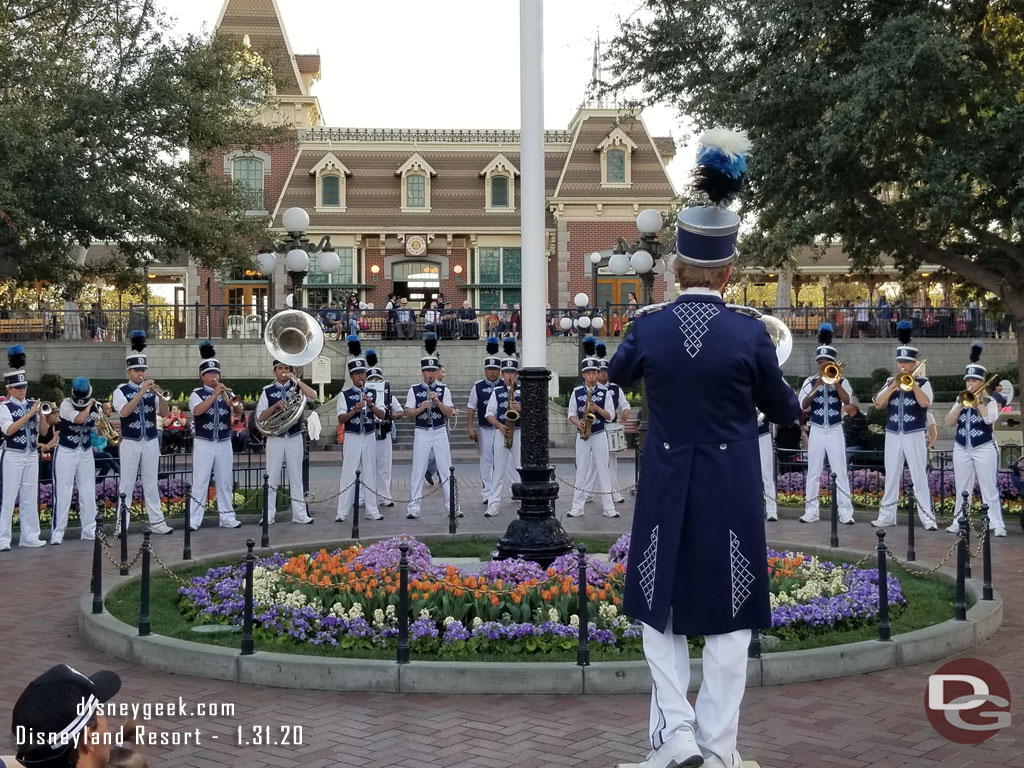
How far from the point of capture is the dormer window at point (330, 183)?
44312 mm

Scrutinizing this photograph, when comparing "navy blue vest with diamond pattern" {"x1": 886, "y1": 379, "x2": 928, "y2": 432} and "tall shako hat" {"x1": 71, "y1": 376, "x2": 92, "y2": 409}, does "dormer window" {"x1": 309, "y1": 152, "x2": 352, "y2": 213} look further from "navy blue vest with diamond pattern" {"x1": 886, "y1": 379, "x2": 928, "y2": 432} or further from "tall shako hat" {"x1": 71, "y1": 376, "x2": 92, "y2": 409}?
"navy blue vest with diamond pattern" {"x1": 886, "y1": 379, "x2": 928, "y2": 432}

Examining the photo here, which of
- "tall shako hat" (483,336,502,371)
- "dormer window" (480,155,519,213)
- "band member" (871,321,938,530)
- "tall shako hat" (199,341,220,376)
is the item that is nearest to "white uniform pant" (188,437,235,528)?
"tall shako hat" (199,341,220,376)

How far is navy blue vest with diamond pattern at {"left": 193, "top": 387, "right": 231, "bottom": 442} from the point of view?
1454cm

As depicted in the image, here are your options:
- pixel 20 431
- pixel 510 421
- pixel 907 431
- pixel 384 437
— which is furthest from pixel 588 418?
pixel 20 431

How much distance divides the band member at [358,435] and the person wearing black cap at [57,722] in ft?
40.7

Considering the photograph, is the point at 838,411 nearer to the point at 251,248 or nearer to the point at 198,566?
the point at 198,566

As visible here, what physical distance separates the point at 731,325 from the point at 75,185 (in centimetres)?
1868

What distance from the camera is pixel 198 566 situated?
11078mm

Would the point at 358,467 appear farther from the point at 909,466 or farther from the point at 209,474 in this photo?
the point at 909,466

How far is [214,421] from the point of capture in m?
14.6

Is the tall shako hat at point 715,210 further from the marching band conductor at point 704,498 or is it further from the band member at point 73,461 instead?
the band member at point 73,461

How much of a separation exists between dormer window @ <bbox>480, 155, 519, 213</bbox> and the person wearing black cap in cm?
4263

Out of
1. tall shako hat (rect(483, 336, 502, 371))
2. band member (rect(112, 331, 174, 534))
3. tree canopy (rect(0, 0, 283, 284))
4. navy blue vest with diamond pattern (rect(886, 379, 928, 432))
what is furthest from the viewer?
tree canopy (rect(0, 0, 283, 284))

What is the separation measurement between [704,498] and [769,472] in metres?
11.1
